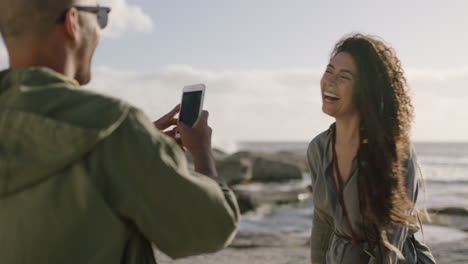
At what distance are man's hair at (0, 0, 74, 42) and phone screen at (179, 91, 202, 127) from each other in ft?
1.78

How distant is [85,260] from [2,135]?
381 mm

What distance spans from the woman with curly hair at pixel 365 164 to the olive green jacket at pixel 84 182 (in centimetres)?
185

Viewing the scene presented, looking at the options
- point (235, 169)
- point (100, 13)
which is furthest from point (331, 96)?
point (235, 169)

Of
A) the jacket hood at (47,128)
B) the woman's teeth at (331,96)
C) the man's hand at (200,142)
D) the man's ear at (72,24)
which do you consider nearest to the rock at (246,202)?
the woman's teeth at (331,96)

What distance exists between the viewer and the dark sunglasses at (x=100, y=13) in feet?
4.58

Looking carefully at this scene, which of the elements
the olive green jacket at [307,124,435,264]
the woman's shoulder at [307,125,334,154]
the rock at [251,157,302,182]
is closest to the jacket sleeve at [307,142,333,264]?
the olive green jacket at [307,124,435,264]

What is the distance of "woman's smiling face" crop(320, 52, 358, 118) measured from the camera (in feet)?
10.5

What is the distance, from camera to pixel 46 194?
1242 millimetres

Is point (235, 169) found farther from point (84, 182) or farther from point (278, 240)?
point (84, 182)

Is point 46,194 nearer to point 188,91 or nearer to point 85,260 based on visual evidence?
point 85,260

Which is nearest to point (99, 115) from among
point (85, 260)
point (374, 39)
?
point (85, 260)

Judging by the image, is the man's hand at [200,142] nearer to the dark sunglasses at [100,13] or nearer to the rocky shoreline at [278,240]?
the rocky shoreline at [278,240]

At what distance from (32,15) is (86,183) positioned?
0.51m

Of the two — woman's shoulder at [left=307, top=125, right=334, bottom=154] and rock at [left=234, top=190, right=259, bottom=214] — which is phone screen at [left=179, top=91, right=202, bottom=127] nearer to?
woman's shoulder at [left=307, top=125, right=334, bottom=154]
